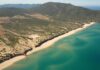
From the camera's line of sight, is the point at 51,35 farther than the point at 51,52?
Yes

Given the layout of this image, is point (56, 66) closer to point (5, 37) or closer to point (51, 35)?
point (5, 37)

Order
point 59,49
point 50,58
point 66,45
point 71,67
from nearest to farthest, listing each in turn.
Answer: point 71,67, point 50,58, point 59,49, point 66,45

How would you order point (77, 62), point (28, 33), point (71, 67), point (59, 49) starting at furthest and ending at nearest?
point (28, 33) < point (59, 49) < point (77, 62) < point (71, 67)

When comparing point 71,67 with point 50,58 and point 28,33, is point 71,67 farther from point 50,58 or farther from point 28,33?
point 28,33

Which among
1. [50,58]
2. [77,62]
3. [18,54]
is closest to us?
[77,62]

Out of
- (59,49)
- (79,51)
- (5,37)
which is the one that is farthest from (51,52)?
(5,37)

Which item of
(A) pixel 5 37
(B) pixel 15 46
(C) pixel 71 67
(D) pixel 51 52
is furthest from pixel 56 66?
(A) pixel 5 37

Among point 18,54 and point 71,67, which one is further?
point 18,54

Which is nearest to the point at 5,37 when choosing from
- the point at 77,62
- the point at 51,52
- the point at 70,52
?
the point at 51,52

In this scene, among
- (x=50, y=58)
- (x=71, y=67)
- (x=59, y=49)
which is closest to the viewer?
(x=71, y=67)
